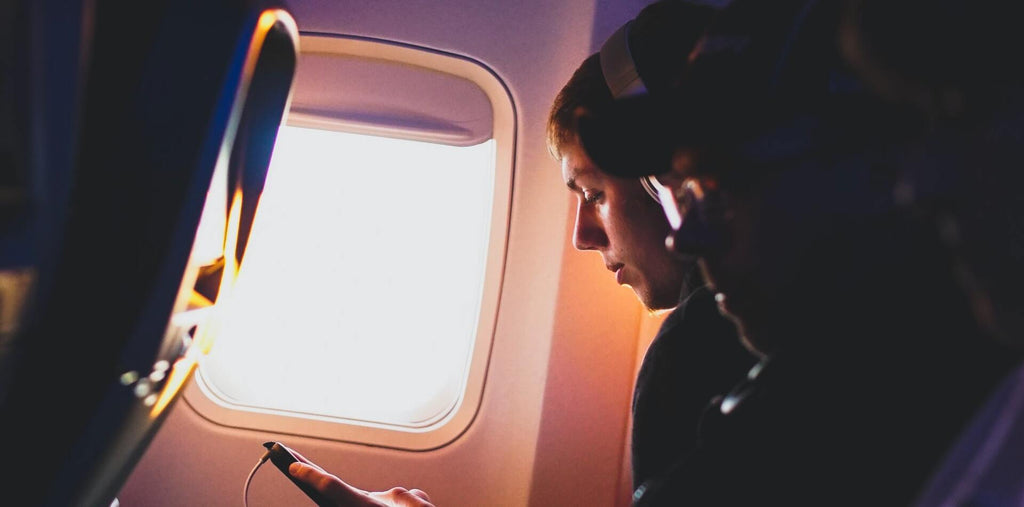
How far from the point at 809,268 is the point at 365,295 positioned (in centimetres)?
145

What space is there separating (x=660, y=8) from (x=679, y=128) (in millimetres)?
626

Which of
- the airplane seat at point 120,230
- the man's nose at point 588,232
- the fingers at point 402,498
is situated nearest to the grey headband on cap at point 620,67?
the man's nose at point 588,232

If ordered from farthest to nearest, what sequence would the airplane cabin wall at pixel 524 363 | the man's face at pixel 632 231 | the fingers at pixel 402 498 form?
the airplane cabin wall at pixel 524 363 < the man's face at pixel 632 231 < the fingers at pixel 402 498

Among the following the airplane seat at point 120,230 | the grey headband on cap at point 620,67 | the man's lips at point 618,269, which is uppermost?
the grey headband on cap at point 620,67

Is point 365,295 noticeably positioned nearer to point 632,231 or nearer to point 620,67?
point 632,231

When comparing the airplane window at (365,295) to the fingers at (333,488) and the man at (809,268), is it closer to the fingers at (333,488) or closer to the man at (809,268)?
the fingers at (333,488)

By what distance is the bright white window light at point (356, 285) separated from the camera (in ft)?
6.39

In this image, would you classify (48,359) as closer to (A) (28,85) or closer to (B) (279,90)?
(A) (28,85)

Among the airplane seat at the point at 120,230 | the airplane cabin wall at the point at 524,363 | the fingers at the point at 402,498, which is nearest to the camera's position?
the airplane seat at the point at 120,230

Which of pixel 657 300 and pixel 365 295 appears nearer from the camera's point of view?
pixel 657 300

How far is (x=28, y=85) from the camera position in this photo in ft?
1.55

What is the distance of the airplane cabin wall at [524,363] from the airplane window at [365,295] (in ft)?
0.16

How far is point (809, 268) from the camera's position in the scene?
27.7 inches

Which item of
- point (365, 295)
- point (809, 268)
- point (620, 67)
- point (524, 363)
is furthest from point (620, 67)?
point (365, 295)
